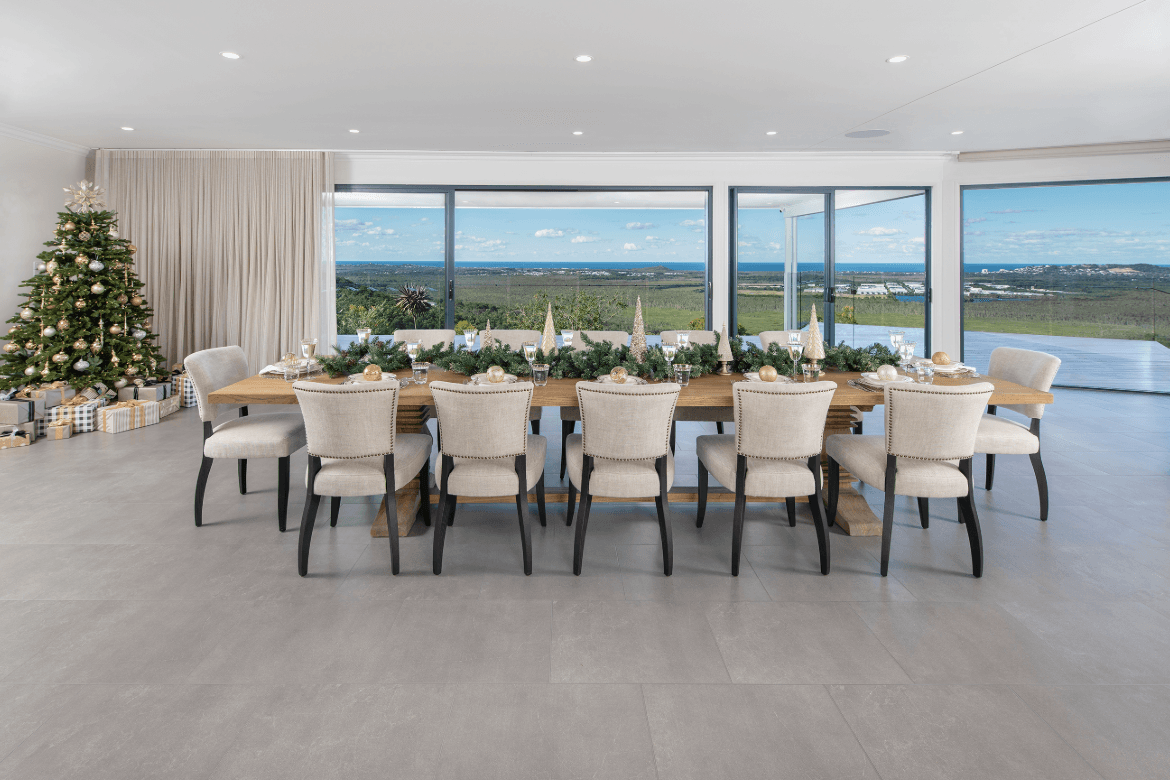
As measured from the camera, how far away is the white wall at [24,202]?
19.3ft

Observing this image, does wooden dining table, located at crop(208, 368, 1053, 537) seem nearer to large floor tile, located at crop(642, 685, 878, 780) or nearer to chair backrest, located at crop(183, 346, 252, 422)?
chair backrest, located at crop(183, 346, 252, 422)

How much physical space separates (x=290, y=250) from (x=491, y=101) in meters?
3.25

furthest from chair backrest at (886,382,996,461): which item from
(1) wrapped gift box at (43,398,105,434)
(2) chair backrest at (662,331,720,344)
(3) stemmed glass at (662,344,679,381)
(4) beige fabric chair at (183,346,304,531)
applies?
(1) wrapped gift box at (43,398,105,434)

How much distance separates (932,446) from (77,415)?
6.02m

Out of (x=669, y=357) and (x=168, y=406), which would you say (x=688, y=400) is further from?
(x=168, y=406)

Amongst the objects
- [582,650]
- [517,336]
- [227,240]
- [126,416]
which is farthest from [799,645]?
[227,240]

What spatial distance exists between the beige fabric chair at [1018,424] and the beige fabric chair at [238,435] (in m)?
3.31

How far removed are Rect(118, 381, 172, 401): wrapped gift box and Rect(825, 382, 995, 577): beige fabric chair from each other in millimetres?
5952

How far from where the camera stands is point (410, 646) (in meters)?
2.25

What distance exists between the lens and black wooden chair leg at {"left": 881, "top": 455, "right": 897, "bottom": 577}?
9.24 feet

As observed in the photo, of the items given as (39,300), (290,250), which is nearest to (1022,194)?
(290,250)

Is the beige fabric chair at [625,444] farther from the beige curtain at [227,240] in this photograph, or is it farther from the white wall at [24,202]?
the white wall at [24,202]

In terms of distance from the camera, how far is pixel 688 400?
3096 mm

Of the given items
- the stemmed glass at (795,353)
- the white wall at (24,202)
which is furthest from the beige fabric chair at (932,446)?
the white wall at (24,202)
